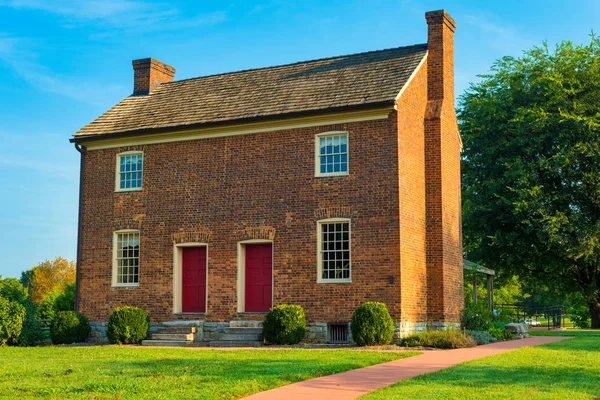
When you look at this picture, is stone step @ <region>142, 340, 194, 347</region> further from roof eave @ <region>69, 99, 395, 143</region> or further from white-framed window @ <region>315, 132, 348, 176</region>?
roof eave @ <region>69, 99, 395, 143</region>

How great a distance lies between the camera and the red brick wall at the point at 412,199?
787 inches

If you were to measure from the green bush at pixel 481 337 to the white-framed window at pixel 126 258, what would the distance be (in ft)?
34.3

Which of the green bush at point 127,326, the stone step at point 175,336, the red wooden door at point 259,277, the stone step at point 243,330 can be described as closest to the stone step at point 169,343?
the stone step at point 175,336

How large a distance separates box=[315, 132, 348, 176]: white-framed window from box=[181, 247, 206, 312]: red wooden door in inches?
183

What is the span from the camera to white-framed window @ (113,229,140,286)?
915 inches

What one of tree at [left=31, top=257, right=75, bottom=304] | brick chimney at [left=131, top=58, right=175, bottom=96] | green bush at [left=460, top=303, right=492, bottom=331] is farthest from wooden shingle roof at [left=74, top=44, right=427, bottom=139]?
tree at [left=31, top=257, right=75, bottom=304]

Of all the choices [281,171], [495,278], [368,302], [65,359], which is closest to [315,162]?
[281,171]

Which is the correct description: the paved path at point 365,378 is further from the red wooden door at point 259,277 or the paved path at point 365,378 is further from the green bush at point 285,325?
the red wooden door at point 259,277

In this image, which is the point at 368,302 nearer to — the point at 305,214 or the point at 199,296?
the point at 305,214

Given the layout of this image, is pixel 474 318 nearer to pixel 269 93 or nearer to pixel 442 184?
pixel 442 184

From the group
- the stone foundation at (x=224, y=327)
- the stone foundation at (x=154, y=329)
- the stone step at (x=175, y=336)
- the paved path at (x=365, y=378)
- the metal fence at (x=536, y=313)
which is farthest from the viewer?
the metal fence at (x=536, y=313)

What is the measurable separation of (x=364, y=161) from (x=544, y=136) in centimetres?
1186

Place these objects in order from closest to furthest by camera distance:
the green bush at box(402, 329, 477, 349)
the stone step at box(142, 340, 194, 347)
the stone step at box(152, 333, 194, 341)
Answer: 1. the green bush at box(402, 329, 477, 349)
2. the stone step at box(142, 340, 194, 347)
3. the stone step at box(152, 333, 194, 341)

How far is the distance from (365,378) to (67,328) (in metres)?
12.9
